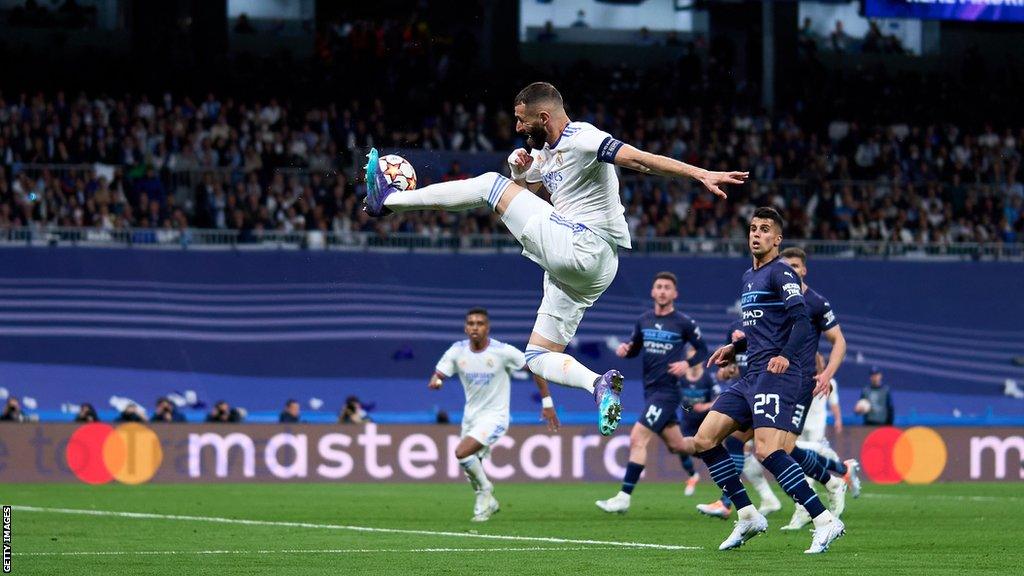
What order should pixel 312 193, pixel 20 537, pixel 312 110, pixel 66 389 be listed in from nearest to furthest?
pixel 20 537 → pixel 66 389 → pixel 312 193 → pixel 312 110

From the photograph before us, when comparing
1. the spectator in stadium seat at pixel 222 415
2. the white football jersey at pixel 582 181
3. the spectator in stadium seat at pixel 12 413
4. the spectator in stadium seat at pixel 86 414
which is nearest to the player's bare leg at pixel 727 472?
the white football jersey at pixel 582 181

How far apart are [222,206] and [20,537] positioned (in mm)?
15184

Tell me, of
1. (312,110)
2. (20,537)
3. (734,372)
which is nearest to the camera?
(20,537)

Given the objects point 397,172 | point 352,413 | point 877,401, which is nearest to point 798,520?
point 397,172

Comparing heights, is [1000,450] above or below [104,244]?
below

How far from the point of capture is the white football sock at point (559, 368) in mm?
10172

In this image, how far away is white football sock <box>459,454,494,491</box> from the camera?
1494 centimetres

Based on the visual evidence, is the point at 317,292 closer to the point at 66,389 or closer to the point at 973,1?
the point at 66,389

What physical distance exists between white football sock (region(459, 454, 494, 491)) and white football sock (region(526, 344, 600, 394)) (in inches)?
178

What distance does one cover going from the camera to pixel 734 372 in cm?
1372

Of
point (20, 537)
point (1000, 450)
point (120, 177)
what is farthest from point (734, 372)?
point (120, 177)

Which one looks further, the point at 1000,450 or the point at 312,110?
the point at 312,110

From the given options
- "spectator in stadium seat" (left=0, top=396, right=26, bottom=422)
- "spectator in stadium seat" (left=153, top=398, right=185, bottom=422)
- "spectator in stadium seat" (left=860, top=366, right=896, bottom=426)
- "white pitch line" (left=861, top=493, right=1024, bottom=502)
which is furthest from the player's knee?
"spectator in stadium seat" (left=0, top=396, right=26, bottom=422)

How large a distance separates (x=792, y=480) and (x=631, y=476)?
16.3 ft
